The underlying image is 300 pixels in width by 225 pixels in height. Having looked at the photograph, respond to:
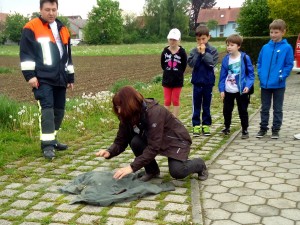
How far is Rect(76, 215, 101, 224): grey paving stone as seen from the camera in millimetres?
3387

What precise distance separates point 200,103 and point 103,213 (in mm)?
3453

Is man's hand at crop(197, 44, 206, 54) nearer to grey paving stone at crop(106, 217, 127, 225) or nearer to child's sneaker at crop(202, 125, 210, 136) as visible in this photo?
child's sneaker at crop(202, 125, 210, 136)

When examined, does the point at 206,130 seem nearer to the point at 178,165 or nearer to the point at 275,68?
the point at 275,68

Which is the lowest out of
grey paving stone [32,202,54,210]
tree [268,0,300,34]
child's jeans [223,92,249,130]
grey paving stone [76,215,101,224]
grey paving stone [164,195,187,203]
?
grey paving stone [32,202,54,210]

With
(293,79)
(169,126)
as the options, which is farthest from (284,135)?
(293,79)

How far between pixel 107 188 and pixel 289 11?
19.6m

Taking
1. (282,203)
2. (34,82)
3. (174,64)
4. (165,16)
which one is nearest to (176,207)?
(282,203)

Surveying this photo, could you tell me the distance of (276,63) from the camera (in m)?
6.03

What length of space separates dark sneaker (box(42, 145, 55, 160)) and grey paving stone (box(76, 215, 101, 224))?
1.96 m

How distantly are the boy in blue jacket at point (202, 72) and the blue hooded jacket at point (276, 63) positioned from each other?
792 mm

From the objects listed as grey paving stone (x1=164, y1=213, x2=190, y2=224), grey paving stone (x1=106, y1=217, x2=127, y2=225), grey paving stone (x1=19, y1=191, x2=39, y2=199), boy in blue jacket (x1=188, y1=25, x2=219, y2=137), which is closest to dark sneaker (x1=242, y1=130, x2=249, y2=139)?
boy in blue jacket (x1=188, y1=25, x2=219, y2=137)

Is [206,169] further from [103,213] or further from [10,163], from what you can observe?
[10,163]

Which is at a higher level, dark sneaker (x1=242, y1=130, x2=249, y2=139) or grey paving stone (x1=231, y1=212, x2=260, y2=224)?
dark sneaker (x1=242, y1=130, x2=249, y2=139)

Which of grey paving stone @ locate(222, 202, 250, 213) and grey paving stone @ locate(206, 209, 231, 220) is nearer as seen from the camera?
grey paving stone @ locate(206, 209, 231, 220)
